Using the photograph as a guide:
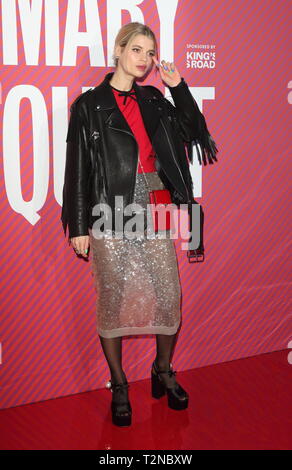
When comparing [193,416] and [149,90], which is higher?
[149,90]

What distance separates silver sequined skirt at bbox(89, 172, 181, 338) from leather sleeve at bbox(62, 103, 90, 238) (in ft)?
0.42

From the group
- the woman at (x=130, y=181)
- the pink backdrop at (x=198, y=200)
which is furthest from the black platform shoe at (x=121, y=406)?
the pink backdrop at (x=198, y=200)

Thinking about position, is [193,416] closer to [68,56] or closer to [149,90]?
[149,90]

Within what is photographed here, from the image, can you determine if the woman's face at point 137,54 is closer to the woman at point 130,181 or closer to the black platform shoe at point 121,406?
the woman at point 130,181

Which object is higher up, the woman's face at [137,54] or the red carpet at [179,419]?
the woman's face at [137,54]

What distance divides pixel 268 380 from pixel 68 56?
203 cm

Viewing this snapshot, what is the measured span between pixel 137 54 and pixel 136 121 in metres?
0.30

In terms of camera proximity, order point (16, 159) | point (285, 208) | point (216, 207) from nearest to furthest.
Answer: point (16, 159)
point (216, 207)
point (285, 208)

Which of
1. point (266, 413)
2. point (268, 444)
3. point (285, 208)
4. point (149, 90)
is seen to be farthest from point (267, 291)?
point (149, 90)

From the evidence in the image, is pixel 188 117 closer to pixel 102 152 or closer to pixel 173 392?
pixel 102 152

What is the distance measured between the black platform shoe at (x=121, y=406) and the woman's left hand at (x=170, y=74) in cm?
148

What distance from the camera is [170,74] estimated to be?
2828mm

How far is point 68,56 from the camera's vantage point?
9.23 feet

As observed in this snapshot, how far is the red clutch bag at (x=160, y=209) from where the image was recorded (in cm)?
271
